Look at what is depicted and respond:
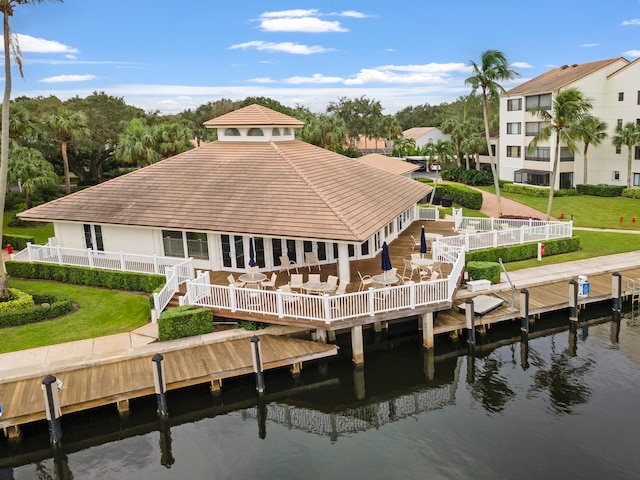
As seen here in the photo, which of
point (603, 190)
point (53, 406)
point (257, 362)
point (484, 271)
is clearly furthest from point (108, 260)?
point (603, 190)

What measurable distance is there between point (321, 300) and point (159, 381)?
6251 mm

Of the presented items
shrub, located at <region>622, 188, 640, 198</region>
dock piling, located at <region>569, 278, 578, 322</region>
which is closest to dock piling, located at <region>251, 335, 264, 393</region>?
dock piling, located at <region>569, 278, 578, 322</region>

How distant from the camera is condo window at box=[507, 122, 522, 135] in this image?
63031 millimetres

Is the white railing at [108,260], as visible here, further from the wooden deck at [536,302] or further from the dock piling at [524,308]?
the dock piling at [524,308]

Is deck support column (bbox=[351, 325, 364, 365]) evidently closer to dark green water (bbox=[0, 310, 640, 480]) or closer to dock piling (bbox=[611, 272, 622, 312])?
dark green water (bbox=[0, 310, 640, 480])

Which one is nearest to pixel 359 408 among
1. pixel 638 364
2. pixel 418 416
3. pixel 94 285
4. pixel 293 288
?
pixel 418 416

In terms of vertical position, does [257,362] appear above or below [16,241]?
below

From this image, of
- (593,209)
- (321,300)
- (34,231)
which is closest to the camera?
(321,300)

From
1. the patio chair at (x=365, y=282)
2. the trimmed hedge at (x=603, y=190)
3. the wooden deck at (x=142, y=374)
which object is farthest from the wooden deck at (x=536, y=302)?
the trimmed hedge at (x=603, y=190)

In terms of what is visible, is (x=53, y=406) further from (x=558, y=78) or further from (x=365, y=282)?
(x=558, y=78)

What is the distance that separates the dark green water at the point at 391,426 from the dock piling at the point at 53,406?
0.46 metres

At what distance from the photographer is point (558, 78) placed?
59.8 meters

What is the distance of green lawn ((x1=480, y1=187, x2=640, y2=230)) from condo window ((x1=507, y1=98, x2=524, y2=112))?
1185cm

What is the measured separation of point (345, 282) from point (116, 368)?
9160 mm
